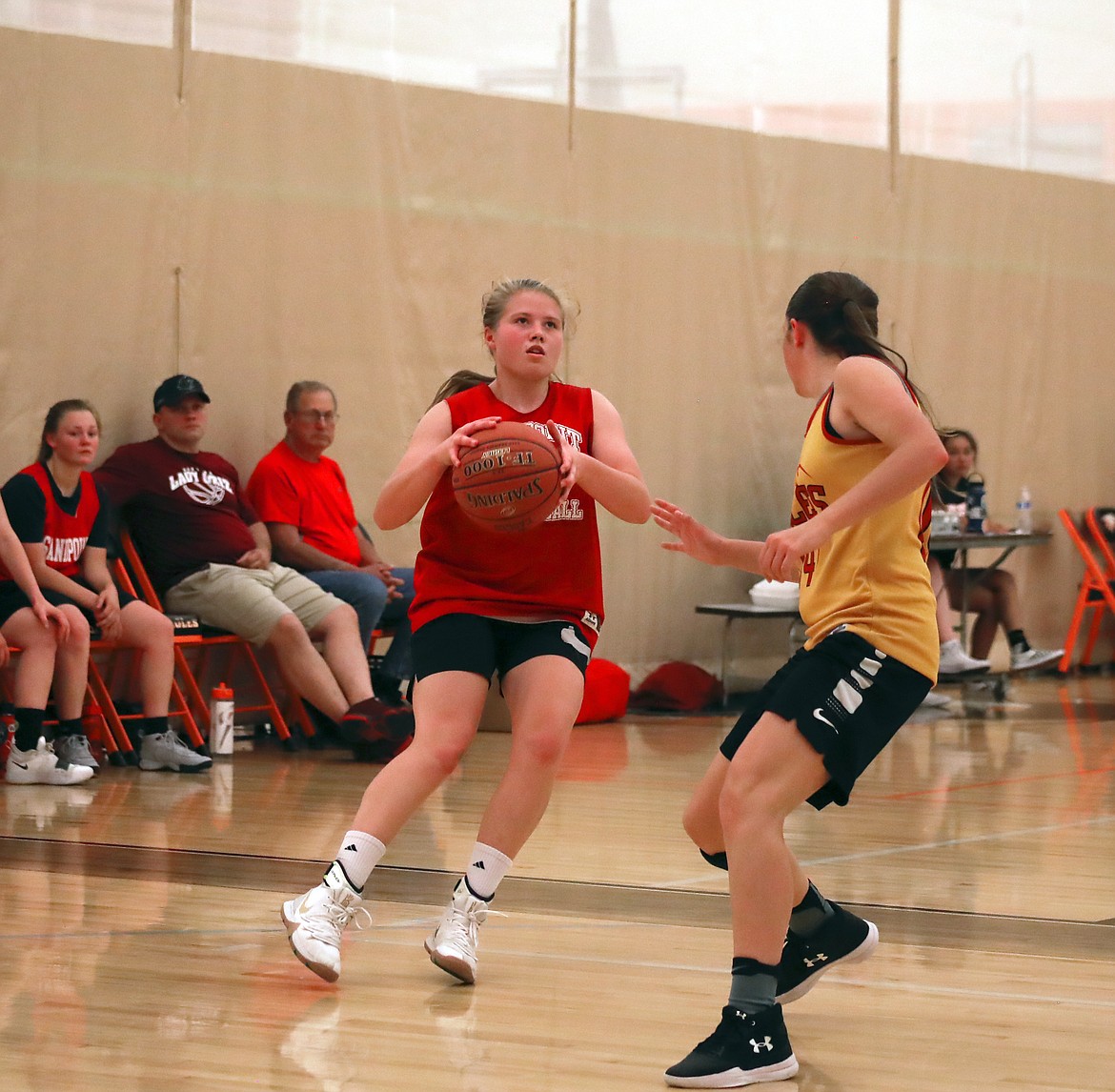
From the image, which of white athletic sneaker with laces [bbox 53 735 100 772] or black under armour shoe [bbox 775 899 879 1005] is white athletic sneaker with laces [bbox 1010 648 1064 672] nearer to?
white athletic sneaker with laces [bbox 53 735 100 772]

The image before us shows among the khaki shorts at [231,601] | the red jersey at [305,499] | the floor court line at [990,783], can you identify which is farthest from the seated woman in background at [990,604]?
A: the khaki shorts at [231,601]

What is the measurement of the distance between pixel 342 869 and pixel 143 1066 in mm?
716

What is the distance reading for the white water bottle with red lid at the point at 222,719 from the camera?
763 cm

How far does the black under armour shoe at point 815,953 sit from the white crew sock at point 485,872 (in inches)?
26.1

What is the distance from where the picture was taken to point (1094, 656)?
12.5 meters

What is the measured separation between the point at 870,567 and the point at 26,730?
4441 mm

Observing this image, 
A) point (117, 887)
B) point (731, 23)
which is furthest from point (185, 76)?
point (117, 887)

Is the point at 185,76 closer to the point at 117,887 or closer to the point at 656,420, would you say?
the point at 656,420

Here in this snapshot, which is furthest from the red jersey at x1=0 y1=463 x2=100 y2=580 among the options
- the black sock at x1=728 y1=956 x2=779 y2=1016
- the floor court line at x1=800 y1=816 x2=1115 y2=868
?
the black sock at x1=728 y1=956 x2=779 y2=1016

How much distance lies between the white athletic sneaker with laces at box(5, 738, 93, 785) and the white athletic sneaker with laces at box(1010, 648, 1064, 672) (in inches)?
246

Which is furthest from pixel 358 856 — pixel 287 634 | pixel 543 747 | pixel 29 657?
pixel 287 634

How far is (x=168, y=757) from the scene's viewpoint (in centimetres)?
711

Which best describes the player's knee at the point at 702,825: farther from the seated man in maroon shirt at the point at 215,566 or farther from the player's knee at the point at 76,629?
the seated man in maroon shirt at the point at 215,566

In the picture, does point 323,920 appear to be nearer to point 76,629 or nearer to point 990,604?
point 76,629
